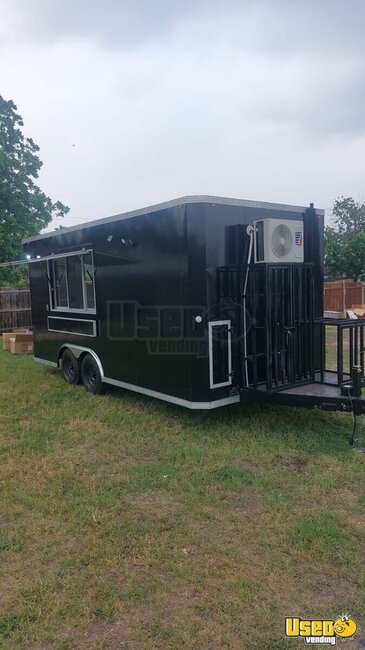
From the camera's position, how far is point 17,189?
1894 centimetres

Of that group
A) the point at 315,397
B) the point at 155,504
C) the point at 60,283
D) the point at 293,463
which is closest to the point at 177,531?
the point at 155,504

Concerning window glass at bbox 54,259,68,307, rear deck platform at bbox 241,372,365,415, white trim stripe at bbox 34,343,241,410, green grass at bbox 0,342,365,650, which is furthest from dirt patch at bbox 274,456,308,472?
window glass at bbox 54,259,68,307

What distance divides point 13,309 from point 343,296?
42.9ft

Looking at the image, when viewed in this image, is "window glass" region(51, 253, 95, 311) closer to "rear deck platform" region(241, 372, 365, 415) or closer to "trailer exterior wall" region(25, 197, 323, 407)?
"trailer exterior wall" region(25, 197, 323, 407)

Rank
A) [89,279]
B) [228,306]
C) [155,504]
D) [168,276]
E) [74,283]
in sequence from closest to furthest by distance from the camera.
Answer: [155,504] < [228,306] < [168,276] < [89,279] < [74,283]

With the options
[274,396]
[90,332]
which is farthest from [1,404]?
[274,396]

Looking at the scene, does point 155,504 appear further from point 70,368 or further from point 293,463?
point 70,368

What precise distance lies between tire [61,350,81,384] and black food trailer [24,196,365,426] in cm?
166

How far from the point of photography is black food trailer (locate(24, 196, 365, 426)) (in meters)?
4.79

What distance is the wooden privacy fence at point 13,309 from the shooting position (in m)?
15.2

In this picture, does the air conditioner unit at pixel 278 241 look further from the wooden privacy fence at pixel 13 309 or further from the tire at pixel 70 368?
the wooden privacy fence at pixel 13 309

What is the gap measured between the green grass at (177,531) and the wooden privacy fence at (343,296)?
50.4 ft

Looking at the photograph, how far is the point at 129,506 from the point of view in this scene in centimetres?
349

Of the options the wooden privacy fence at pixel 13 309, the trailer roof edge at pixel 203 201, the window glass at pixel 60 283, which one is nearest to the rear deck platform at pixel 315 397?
the trailer roof edge at pixel 203 201
